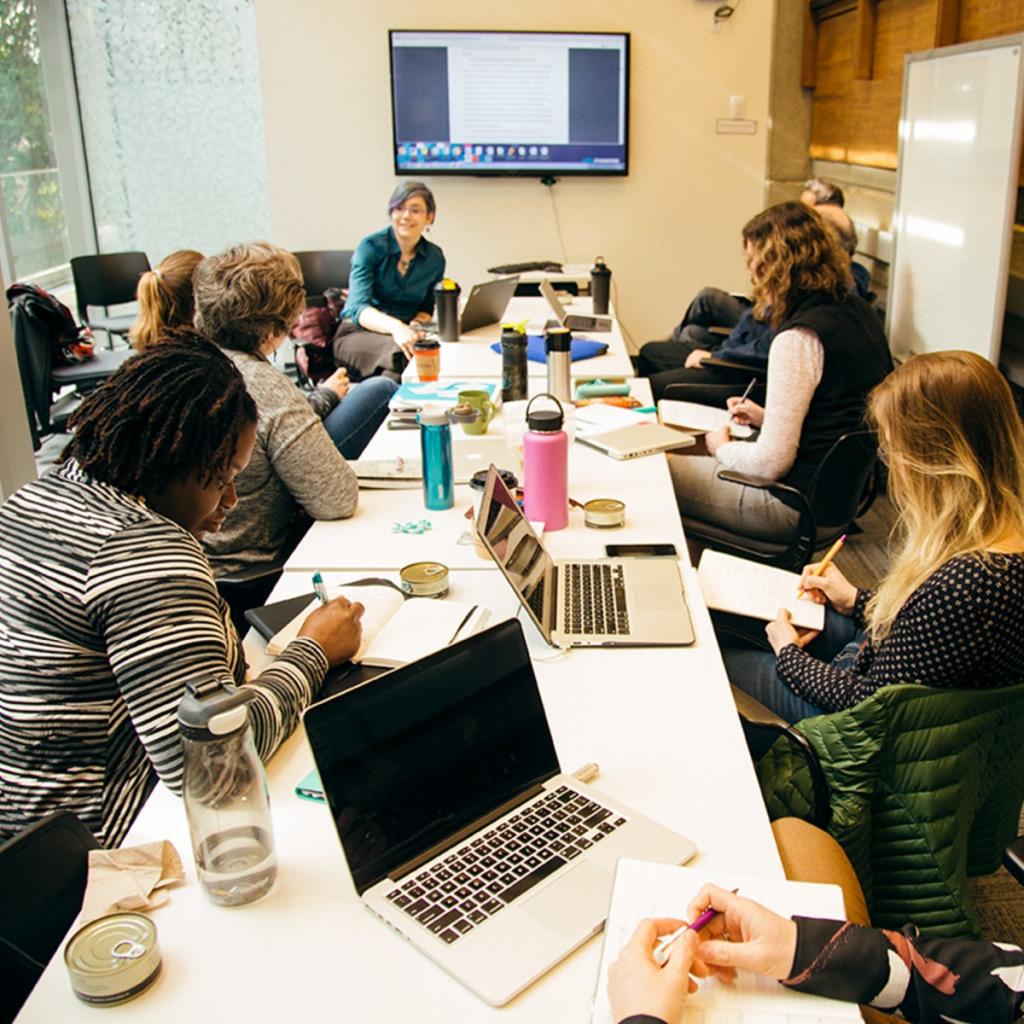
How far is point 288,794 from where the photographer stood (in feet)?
4.70

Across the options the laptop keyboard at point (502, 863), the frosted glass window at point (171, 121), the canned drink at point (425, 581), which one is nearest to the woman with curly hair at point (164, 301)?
the canned drink at point (425, 581)

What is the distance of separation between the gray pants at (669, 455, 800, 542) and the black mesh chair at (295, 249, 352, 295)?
327cm

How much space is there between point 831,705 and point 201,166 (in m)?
5.65

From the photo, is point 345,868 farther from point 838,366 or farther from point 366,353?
point 366,353

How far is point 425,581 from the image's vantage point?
199 centimetres

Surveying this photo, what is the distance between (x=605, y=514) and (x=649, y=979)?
1381 millimetres

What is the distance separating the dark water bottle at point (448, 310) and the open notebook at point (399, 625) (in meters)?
2.34

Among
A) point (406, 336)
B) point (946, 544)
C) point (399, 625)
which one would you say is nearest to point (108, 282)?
point (406, 336)

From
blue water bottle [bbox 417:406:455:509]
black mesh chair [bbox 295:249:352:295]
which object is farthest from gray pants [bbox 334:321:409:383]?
blue water bottle [bbox 417:406:455:509]

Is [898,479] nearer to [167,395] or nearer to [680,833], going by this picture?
[680,833]

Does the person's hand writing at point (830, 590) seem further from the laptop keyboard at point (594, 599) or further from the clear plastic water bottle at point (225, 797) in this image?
the clear plastic water bottle at point (225, 797)

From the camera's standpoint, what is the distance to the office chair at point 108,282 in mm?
5426

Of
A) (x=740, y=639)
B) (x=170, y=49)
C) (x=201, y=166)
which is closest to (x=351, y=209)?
(x=201, y=166)

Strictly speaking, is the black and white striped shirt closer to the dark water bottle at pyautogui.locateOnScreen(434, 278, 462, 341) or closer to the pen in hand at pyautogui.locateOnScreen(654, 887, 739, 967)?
the pen in hand at pyautogui.locateOnScreen(654, 887, 739, 967)
